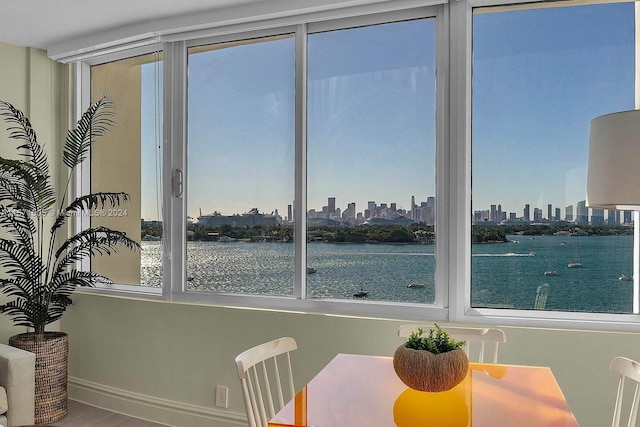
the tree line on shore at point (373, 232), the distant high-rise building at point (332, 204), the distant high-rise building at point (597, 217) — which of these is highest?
the distant high-rise building at point (332, 204)

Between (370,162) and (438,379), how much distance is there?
1661mm

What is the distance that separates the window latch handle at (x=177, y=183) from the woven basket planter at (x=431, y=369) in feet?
7.66

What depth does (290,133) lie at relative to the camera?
350 cm

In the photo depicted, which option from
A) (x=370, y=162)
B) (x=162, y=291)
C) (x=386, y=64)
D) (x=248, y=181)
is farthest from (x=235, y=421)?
(x=386, y=64)

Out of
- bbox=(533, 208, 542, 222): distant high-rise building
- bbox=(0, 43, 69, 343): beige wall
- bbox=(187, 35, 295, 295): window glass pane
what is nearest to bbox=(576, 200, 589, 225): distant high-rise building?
bbox=(533, 208, 542, 222): distant high-rise building

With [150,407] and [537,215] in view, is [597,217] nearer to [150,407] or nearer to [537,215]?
[537,215]

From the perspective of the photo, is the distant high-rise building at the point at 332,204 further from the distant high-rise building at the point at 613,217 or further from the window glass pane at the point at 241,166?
the distant high-rise building at the point at 613,217

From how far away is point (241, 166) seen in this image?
144 inches

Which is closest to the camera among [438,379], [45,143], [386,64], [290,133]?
[438,379]

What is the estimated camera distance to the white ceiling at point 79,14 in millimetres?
3398

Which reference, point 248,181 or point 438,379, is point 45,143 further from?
point 438,379

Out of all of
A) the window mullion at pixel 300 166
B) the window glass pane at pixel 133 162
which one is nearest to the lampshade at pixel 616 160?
the window mullion at pixel 300 166

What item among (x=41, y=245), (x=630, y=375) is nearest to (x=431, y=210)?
(x=630, y=375)

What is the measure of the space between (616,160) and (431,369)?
869 mm
